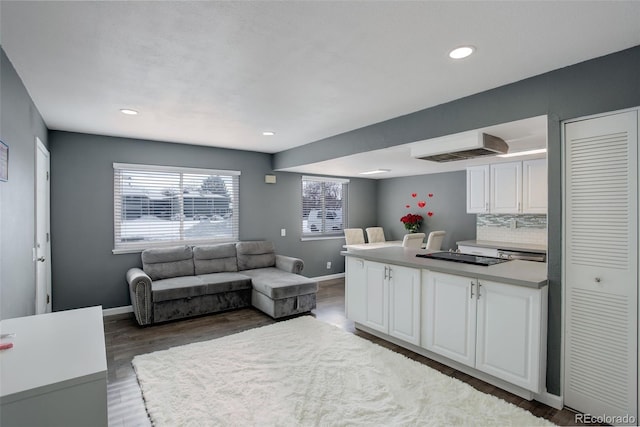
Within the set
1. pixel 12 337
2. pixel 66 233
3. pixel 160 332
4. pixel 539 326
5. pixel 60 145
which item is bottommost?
pixel 160 332

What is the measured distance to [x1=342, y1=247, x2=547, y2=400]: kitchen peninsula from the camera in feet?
7.93

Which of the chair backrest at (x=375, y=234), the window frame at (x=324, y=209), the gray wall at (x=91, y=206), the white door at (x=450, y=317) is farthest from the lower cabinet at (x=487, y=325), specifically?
the chair backrest at (x=375, y=234)

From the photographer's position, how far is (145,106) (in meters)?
3.17

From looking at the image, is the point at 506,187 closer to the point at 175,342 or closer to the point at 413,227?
the point at 413,227

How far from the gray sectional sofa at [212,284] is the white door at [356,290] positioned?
0.72m

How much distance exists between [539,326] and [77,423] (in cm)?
269

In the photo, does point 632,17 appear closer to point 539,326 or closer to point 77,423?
point 539,326

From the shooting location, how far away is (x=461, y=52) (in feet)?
6.85

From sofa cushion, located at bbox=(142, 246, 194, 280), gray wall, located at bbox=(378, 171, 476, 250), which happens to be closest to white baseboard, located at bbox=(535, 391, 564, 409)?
gray wall, located at bbox=(378, 171, 476, 250)

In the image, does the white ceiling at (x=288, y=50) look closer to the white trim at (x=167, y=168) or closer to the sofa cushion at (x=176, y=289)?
the white trim at (x=167, y=168)

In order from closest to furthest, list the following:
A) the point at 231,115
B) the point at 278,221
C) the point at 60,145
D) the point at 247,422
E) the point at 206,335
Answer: the point at 247,422 < the point at 231,115 < the point at 206,335 < the point at 60,145 < the point at 278,221

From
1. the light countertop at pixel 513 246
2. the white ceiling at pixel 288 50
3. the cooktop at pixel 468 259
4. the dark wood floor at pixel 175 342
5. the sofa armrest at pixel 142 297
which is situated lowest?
the dark wood floor at pixel 175 342

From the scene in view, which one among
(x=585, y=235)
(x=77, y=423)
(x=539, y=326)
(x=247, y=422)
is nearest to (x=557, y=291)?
(x=539, y=326)

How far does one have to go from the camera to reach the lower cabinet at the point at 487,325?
240cm
